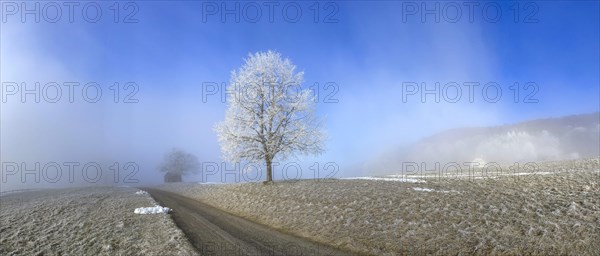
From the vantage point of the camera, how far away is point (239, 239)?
1476 centimetres

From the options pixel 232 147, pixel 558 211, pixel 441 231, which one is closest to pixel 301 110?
pixel 232 147

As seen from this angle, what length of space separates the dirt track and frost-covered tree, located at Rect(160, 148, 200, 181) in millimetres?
80423

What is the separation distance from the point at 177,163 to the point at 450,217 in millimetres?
92849

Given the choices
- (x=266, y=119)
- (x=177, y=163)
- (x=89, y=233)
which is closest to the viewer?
(x=89, y=233)

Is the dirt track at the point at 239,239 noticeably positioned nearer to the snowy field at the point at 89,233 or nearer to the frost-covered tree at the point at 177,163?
the snowy field at the point at 89,233

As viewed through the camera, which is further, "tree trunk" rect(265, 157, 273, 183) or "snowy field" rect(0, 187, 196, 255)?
"tree trunk" rect(265, 157, 273, 183)

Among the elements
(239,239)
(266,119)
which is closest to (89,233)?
(239,239)

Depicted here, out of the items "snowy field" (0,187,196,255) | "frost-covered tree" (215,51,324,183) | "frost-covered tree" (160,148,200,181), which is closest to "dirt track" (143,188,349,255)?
"snowy field" (0,187,196,255)

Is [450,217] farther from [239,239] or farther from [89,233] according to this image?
[89,233]

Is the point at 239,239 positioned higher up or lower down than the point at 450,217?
lower down

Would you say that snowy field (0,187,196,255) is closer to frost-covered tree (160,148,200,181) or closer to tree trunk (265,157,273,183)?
tree trunk (265,157,273,183)

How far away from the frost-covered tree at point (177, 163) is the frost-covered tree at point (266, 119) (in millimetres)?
72706

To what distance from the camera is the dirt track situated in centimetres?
1285

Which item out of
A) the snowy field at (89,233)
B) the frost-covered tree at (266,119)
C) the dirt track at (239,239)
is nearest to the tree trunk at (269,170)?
the frost-covered tree at (266,119)
